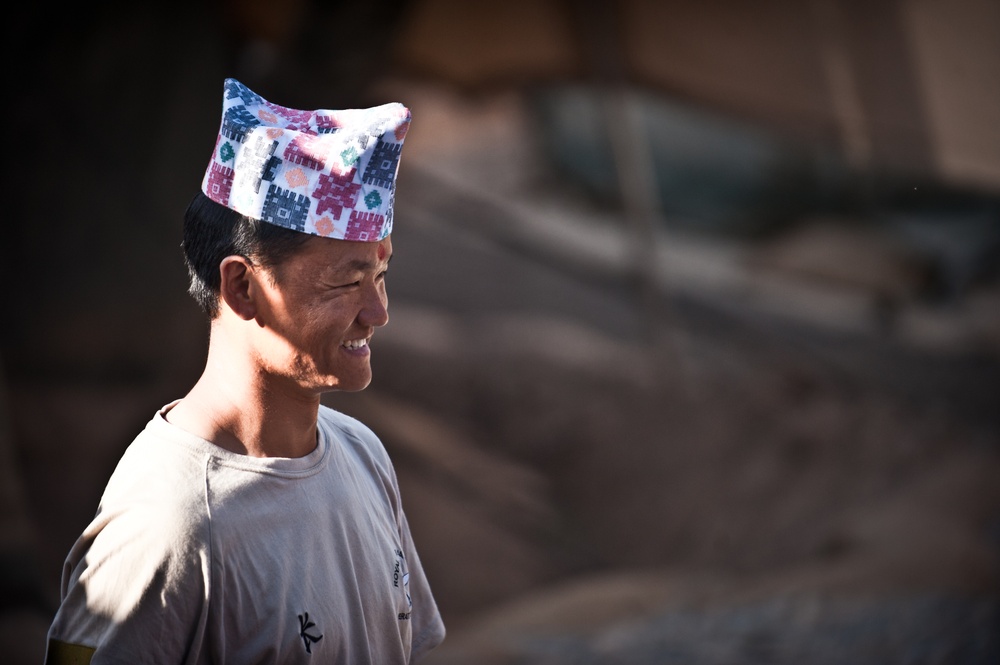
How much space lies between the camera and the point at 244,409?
4.22 feet

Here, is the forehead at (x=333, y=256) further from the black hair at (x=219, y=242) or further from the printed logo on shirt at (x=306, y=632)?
the printed logo on shirt at (x=306, y=632)

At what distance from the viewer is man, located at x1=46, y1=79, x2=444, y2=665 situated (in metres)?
1.14

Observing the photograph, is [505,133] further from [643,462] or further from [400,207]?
[643,462]

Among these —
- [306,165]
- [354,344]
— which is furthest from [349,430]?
[306,165]

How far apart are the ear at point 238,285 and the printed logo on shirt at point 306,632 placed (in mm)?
379

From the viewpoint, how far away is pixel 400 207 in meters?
7.94

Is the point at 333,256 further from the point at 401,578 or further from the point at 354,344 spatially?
the point at 401,578

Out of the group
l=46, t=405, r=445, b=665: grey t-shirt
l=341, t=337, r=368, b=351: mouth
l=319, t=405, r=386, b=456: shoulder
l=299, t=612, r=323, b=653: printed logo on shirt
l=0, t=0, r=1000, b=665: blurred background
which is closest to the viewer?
l=46, t=405, r=445, b=665: grey t-shirt

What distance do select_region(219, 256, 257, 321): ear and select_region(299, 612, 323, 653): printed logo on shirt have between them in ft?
1.24

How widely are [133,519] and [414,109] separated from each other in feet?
23.2

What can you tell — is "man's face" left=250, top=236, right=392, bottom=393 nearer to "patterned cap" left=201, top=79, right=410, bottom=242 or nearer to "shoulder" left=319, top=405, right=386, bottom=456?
"patterned cap" left=201, top=79, right=410, bottom=242

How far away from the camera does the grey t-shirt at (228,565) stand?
1118mm

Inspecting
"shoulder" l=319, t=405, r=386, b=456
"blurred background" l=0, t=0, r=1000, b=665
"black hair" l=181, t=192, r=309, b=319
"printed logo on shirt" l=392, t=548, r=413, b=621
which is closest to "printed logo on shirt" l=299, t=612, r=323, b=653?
"printed logo on shirt" l=392, t=548, r=413, b=621

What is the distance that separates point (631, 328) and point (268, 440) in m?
5.90
